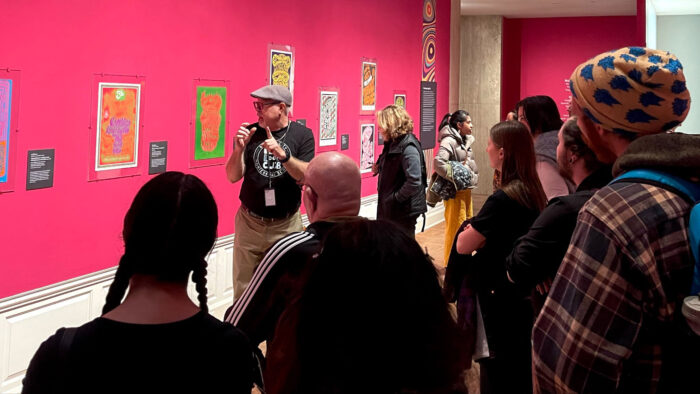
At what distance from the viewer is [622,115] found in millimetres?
1728

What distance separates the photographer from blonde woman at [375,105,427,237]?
6105 millimetres

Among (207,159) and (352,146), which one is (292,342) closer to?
(207,159)

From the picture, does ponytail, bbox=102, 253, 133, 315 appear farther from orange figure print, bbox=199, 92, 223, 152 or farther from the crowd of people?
orange figure print, bbox=199, 92, 223, 152

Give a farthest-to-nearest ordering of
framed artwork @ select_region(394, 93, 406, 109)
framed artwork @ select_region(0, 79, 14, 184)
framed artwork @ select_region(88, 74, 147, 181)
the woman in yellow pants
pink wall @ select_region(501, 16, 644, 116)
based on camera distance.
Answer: pink wall @ select_region(501, 16, 644, 116)
framed artwork @ select_region(394, 93, 406, 109)
the woman in yellow pants
framed artwork @ select_region(88, 74, 147, 181)
framed artwork @ select_region(0, 79, 14, 184)

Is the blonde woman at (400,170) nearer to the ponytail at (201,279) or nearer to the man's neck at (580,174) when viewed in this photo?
the man's neck at (580,174)

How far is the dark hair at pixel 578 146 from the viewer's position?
235cm

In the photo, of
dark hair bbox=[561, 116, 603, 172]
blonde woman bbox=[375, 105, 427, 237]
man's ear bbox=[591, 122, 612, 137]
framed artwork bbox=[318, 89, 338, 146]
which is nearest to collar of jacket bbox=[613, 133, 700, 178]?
man's ear bbox=[591, 122, 612, 137]

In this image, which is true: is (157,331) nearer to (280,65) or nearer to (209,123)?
(209,123)

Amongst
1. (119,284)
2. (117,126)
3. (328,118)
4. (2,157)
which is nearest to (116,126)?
(117,126)

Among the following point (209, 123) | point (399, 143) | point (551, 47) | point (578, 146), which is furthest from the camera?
point (551, 47)

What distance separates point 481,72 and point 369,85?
240 inches

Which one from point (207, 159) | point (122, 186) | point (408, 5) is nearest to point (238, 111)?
point (207, 159)

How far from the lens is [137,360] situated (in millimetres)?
1420

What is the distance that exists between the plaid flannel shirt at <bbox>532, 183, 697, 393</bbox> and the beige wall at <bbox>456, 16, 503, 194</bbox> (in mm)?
12750
